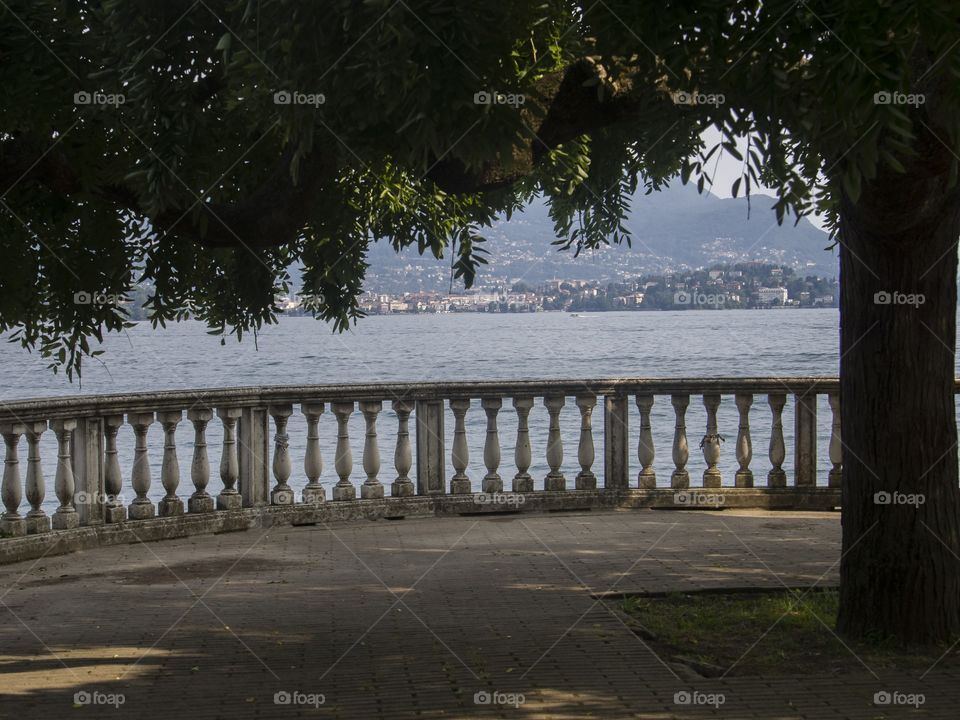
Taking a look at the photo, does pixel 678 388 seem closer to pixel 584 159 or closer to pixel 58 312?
pixel 584 159

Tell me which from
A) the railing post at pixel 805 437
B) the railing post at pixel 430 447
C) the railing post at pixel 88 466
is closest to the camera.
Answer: the railing post at pixel 88 466

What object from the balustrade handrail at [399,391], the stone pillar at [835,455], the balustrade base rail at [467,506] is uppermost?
the balustrade handrail at [399,391]

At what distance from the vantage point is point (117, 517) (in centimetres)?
1069

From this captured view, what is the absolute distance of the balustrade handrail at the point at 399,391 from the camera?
10398 mm

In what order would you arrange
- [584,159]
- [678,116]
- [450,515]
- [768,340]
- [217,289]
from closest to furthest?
[678,116] < [584,159] < [217,289] < [450,515] < [768,340]

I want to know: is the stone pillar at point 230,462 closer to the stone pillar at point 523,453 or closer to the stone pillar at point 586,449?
the stone pillar at point 523,453

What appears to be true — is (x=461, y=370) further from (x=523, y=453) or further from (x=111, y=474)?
(x=111, y=474)

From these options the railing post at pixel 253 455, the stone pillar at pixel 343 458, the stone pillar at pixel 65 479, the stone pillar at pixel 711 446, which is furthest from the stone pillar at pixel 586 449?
the stone pillar at pixel 65 479

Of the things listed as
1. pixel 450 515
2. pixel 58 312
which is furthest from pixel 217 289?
pixel 450 515

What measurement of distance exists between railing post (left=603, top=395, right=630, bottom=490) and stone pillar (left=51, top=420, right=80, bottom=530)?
15.5 feet

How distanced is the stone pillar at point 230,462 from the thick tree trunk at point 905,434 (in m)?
6.03

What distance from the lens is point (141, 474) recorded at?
1092cm

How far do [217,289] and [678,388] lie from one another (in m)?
4.99

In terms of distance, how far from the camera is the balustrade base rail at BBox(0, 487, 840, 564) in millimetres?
10828
